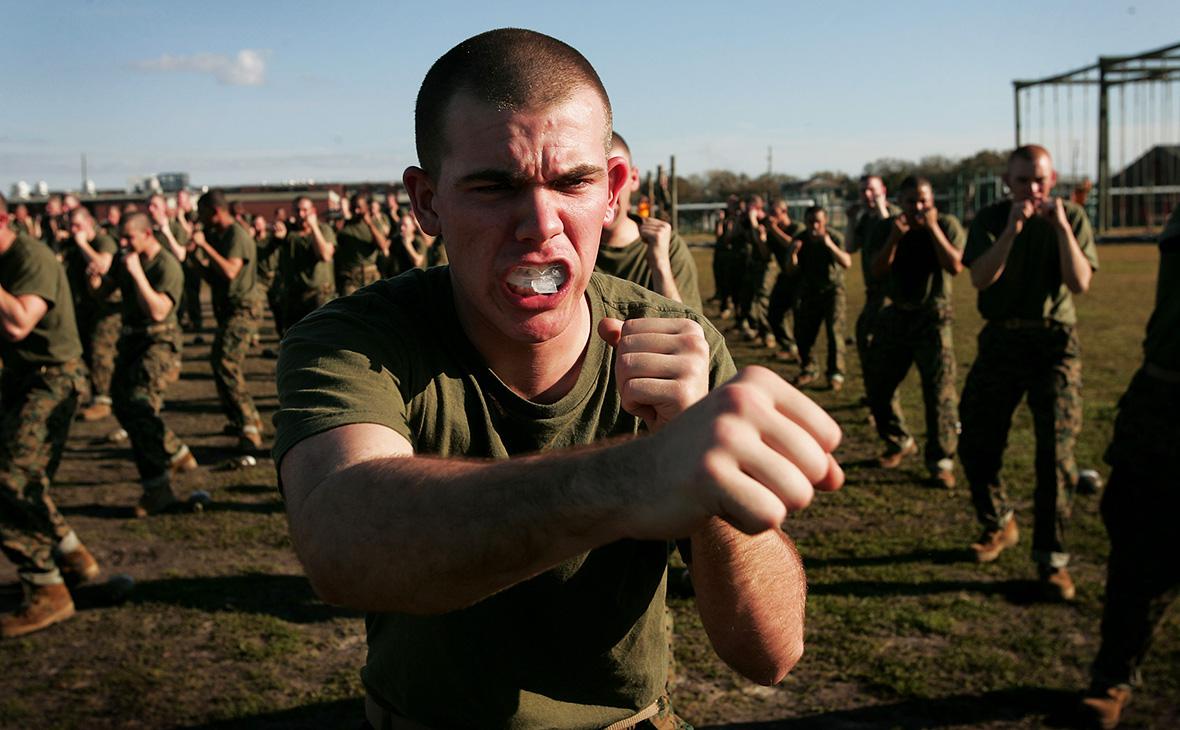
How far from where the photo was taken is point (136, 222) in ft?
30.1

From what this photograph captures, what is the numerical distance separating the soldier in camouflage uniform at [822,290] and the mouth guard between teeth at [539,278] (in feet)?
39.2

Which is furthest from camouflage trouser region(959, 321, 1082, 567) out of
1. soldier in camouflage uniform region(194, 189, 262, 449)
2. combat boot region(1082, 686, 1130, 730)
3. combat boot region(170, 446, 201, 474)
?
soldier in camouflage uniform region(194, 189, 262, 449)

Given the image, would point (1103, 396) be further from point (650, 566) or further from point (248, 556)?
point (650, 566)

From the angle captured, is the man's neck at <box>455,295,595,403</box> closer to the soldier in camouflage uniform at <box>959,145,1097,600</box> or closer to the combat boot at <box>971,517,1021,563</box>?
the soldier in camouflage uniform at <box>959,145,1097,600</box>

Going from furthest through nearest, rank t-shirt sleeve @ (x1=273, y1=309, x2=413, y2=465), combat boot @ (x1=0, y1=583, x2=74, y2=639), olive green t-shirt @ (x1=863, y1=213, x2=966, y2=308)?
olive green t-shirt @ (x1=863, y1=213, x2=966, y2=308)
combat boot @ (x1=0, y1=583, x2=74, y2=639)
t-shirt sleeve @ (x1=273, y1=309, x2=413, y2=465)

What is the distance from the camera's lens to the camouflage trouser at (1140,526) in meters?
4.53

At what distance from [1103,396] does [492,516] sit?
39.9ft

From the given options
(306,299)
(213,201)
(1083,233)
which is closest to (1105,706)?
(1083,233)

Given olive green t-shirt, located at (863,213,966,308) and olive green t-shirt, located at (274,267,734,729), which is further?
olive green t-shirt, located at (863,213,966,308)

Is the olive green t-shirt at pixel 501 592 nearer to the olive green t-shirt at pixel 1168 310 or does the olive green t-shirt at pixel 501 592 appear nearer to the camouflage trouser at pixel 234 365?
the olive green t-shirt at pixel 1168 310

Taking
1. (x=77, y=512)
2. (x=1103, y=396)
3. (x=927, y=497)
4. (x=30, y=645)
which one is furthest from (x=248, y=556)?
(x=1103, y=396)

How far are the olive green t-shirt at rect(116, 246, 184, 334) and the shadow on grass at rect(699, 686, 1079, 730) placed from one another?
21.5ft

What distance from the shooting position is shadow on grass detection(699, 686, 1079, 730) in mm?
4785

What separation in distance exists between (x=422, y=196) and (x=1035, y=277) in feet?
18.3
